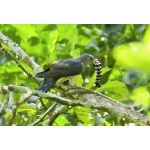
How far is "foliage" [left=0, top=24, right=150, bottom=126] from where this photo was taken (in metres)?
1.66

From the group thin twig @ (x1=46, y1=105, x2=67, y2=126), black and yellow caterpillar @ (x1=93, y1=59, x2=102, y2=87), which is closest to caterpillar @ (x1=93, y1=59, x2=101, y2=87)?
black and yellow caterpillar @ (x1=93, y1=59, x2=102, y2=87)

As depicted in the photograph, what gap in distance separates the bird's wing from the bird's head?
1cm

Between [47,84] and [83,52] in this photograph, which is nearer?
[47,84]

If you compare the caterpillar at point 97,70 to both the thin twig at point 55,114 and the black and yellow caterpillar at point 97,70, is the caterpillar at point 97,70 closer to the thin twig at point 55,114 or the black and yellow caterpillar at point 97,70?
the black and yellow caterpillar at point 97,70

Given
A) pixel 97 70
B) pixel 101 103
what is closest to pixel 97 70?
pixel 97 70

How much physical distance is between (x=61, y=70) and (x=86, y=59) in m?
0.11

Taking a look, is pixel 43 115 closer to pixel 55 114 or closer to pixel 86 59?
pixel 55 114

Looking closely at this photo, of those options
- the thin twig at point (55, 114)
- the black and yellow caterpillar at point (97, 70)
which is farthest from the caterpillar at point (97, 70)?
the thin twig at point (55, 114)

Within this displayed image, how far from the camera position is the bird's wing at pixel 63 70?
1.66m

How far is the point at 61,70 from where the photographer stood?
1.67 m

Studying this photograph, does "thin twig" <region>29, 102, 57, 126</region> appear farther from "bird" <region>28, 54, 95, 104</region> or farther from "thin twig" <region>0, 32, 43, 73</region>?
"thin twig" <region>0, 32, 43, 73</region>
